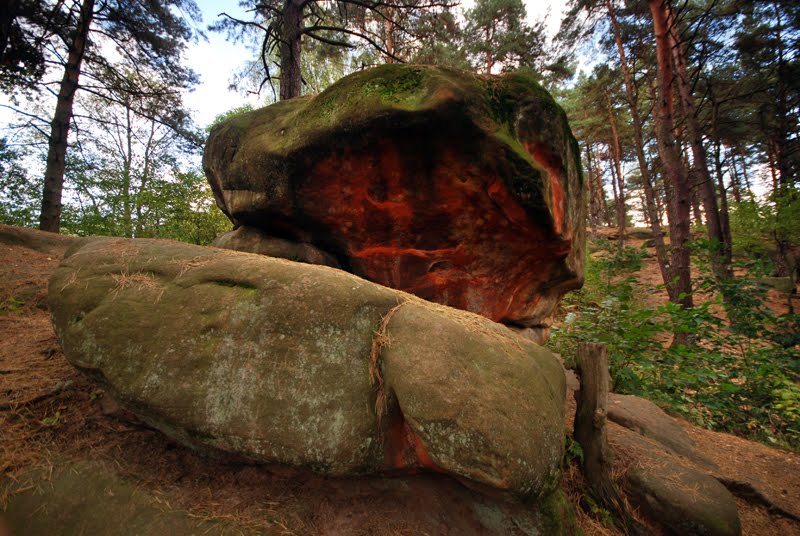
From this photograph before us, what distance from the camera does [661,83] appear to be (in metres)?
7.59

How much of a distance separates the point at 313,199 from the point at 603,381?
386cm

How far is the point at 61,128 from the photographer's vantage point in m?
8.48

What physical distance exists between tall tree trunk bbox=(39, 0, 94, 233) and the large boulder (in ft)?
22.0

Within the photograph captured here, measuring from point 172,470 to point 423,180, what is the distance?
3.57 m

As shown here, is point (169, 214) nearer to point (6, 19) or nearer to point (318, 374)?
point (6, 19)

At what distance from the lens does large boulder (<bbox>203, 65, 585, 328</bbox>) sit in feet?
11.6

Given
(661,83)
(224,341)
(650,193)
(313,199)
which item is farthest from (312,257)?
(650,193)

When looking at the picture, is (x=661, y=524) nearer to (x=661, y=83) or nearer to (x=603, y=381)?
(x=603, y=381)

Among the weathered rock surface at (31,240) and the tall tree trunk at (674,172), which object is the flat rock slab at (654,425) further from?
the weathered rock surface at (31,240)

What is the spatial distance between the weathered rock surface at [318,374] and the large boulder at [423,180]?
176cm

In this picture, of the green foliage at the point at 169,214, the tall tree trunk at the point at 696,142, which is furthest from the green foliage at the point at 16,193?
the tall tree trunk at the point at 696,142

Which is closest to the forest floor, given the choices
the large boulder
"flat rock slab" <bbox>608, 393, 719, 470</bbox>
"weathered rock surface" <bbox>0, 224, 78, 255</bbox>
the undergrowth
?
"flat rock slab" <bbox>608, 393, 719, 470</bbox>

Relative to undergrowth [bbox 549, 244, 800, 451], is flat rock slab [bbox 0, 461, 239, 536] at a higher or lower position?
higher

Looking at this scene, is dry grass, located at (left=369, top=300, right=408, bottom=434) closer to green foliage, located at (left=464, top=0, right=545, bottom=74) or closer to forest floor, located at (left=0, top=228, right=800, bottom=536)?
forest floor, located at (left=0, top=228, right=800, bottom=536)
